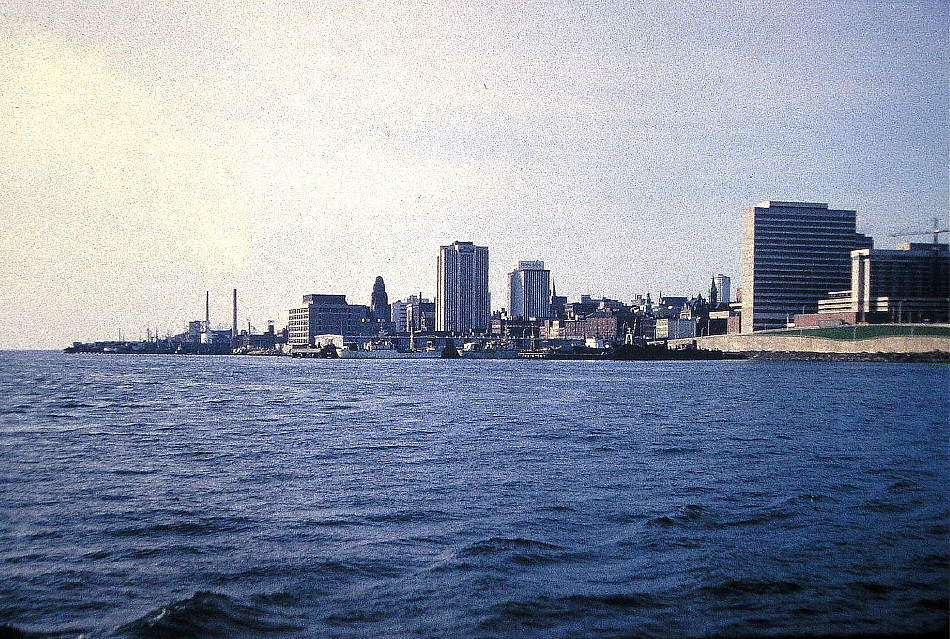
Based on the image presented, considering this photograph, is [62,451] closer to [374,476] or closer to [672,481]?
[374,476]

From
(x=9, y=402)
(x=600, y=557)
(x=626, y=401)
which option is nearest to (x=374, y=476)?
(x=600, y=557)

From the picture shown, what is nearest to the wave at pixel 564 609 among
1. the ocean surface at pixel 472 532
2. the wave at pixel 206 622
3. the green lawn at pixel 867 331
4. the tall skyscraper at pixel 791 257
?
the ocean surface at pixel 472 532

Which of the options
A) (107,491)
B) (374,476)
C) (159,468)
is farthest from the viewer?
(159,468)

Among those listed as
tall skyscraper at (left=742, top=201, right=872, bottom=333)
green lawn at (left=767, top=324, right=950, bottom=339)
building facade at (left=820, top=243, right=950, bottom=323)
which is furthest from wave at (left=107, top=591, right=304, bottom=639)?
tall skyscraper at (left=742, top=201, right=872, bottom=333)

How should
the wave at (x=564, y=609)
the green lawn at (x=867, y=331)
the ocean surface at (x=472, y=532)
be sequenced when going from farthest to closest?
the green lawn at (x=867, y=331)
the ocean surface at (x=472, y=532)
the wave at (x=564, y=609)

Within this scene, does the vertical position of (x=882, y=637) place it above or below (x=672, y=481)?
above

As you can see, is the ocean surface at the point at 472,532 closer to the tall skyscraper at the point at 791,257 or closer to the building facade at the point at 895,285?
the building facade at the point at 895,285
